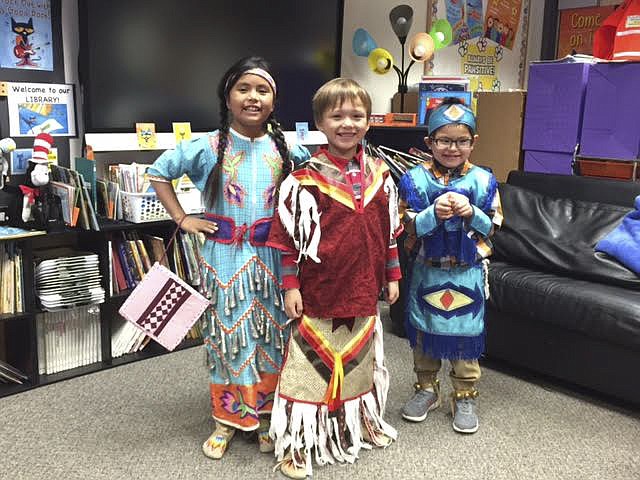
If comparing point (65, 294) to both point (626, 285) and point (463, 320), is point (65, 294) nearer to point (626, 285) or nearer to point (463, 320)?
point (463, 320)

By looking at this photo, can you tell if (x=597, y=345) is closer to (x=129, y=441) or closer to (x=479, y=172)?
(x=479, y=172)

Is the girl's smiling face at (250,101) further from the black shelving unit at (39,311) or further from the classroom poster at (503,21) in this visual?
the classroom poster at (503,21)

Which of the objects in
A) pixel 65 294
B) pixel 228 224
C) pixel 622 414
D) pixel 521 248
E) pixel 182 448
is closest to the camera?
pixel 228 224

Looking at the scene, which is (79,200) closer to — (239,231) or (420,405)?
(239,231)

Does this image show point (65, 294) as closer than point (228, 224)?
No

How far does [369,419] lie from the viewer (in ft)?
7.02

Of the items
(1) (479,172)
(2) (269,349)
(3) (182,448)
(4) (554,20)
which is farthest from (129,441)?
(4) (554,20)

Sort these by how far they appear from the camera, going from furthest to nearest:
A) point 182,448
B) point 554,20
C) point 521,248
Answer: point 554,20, point 521,248, point 182,448

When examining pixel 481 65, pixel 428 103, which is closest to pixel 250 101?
pixel 428 103

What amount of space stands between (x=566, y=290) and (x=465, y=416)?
669mm

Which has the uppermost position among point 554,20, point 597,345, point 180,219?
point 554,20

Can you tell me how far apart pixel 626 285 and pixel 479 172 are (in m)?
0.88

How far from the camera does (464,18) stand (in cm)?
485

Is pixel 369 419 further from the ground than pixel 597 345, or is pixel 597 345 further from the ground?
pixel 597 345
